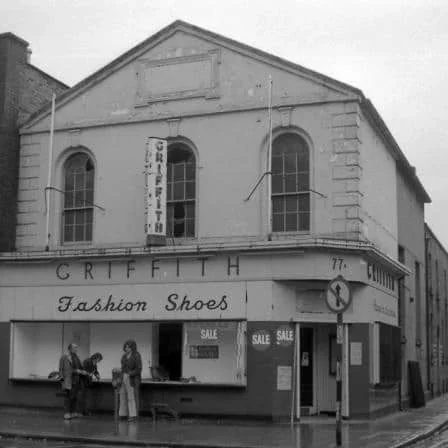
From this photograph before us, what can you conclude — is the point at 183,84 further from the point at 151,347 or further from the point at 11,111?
the point at 151,347

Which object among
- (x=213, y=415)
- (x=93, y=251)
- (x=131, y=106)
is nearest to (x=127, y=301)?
(x=93, y=251)

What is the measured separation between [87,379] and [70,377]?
697 mm

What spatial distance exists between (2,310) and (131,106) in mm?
6293

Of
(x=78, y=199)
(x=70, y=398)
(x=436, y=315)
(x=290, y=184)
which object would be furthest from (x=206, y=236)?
(x=436, y=315)

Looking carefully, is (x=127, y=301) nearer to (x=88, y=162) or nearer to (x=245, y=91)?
(x=88, y=162)

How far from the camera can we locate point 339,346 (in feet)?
52.6

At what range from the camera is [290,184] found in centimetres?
2098

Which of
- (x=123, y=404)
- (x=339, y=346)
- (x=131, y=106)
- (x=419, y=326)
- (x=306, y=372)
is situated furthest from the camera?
(x=419, y=326)

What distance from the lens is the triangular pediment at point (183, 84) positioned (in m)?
21.1

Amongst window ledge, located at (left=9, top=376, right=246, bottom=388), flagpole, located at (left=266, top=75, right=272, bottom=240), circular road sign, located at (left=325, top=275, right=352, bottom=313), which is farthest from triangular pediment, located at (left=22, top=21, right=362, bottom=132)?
window ledge, located at (left=9, top=376, right=246, bottom=388)

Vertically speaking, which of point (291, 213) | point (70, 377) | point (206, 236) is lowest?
point (70, 377)

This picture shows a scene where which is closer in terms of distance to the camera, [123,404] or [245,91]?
[123,404]

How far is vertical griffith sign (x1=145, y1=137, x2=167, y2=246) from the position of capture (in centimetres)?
2088

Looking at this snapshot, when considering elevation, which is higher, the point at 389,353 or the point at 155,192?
the point at 155,192
